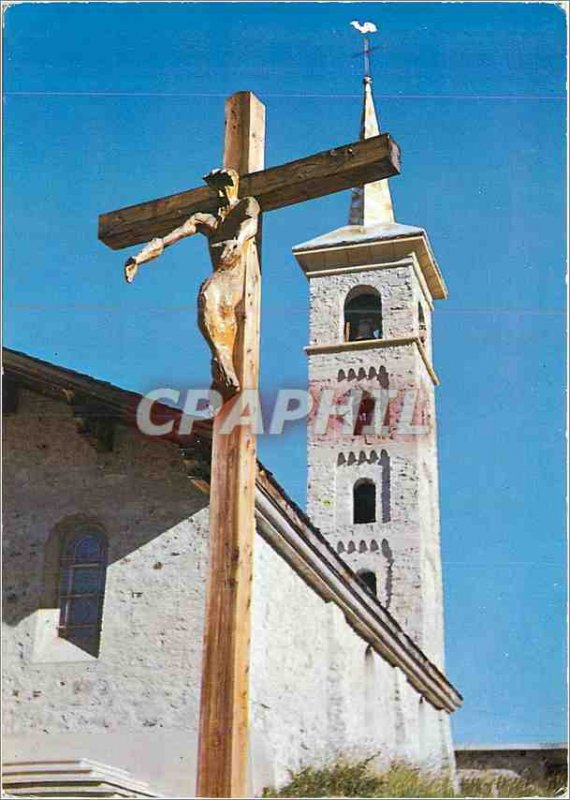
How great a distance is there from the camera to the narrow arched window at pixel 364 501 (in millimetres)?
26406

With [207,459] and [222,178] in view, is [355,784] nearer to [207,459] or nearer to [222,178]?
[207,459]

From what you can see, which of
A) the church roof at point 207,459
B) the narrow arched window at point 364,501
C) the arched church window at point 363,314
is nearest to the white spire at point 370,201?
the arched church window at point 363,314

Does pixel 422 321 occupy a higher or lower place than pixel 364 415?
higher

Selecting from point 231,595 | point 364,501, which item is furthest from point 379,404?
point 231,595

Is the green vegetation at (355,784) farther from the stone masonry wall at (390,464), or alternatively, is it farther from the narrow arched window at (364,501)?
the narrow arched window at (364,501)

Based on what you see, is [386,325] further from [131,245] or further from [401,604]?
[131,245]

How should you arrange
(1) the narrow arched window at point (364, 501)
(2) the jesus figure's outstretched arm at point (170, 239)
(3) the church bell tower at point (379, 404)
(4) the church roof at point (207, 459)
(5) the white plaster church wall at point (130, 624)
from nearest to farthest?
1. (2) the jesus figure's outstretched arm at point (170, 239)
2. (5) the white plaster church wall at point (130, 624)
3. (4) the church roof at point (207, 459)
4. (3) the church bell tower at point (379, 404)
5. (1) the narrow arched window at point (364, 501)

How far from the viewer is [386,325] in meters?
27.9

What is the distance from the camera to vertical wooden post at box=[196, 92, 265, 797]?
454 centimetres

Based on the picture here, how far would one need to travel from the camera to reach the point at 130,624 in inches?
416

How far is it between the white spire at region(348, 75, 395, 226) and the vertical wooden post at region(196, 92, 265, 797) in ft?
77.6

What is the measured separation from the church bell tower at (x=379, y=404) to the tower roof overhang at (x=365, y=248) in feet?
0.09

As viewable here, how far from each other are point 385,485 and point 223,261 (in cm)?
2122

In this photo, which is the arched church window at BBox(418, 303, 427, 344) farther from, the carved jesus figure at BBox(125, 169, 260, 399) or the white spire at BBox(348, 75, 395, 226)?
the carved jesus figure at BBox(125, 169, 260, 399)
